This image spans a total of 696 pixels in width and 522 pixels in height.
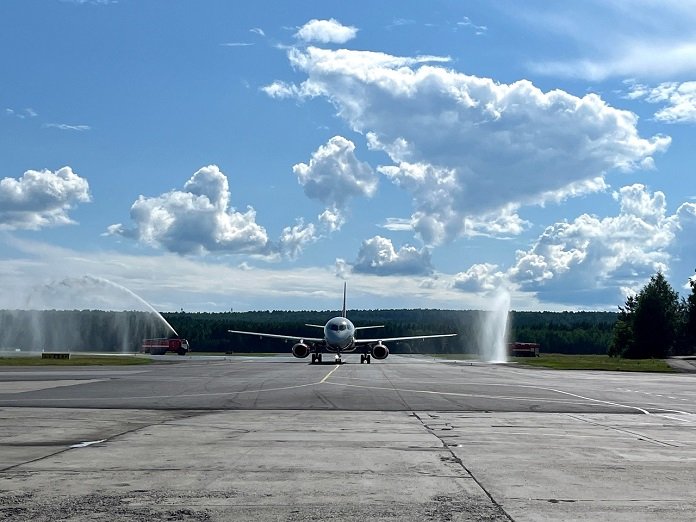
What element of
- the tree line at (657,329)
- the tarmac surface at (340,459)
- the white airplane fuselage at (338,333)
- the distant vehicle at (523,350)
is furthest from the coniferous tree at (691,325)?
the tarmac surface at (340,459)

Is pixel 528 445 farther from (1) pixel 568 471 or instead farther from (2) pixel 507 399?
(2) pixel 507 399

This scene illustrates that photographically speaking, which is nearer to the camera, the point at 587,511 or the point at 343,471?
the point at 587,511

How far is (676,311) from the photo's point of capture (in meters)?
131

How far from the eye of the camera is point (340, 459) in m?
14.6

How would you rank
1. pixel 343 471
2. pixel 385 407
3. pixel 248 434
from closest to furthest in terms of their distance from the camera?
pixel 343 471 < pixel 248 434 < pixel 385 407

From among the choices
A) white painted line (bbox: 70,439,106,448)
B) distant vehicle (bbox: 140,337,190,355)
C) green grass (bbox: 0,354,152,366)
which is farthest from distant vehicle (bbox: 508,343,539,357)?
white painted line (bbox: 70,439,106,448)

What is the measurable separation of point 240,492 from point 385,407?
51.8ft

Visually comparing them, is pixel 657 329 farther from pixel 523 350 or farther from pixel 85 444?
pixel 85 444

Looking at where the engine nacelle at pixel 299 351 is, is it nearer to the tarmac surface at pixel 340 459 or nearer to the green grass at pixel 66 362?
the green grass at pixel 66 362

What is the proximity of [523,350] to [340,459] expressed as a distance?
128 meters

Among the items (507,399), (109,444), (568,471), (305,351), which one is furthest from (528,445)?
(305,351)

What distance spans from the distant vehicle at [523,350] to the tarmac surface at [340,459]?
11056 cm

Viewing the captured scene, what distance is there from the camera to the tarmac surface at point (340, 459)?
1045 centimetres

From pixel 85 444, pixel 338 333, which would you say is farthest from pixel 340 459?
pixel 338 333
